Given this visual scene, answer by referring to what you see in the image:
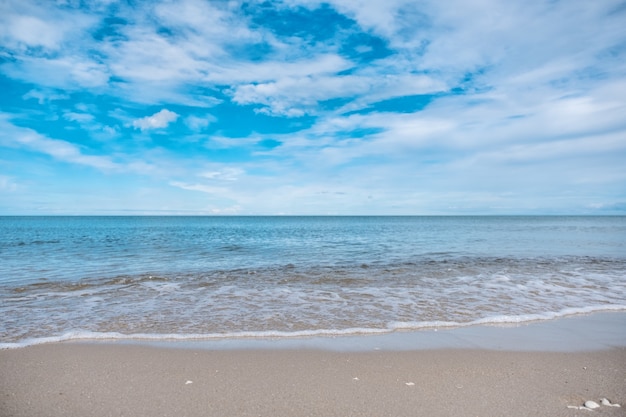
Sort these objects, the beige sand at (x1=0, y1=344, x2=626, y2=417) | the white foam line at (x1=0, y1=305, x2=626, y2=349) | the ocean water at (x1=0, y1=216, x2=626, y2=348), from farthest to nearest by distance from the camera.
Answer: the ocean water at (x1=0, y1=216, x2=626, y2=348)
the white foam line at (x1=0, y1=305, x2=626, y2=349)
the beige sand at (x1=0, y1=344, x2=626, y2=417)

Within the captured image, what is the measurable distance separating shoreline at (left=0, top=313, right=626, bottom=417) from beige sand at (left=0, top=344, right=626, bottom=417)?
0.02 meters

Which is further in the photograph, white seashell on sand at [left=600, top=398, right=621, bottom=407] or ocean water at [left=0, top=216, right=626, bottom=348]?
→ ocean water at [left=0, top=216, right=626, bottom=348]

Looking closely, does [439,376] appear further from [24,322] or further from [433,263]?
[433,263]

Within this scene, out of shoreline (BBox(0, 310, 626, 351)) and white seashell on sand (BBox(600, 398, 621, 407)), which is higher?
white seashell on sand (BBox(600, 398, 621, 407))

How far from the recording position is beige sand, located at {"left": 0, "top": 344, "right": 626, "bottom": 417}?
4.38 meters

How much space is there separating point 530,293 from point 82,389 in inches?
467

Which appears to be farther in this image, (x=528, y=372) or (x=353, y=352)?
(x=353, y=352)

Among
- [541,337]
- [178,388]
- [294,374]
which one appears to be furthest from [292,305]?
[541,337]

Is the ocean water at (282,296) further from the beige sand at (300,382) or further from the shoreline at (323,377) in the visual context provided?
the beige sand at (300,382)

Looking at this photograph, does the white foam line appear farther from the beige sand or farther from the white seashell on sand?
the white seashell on sand

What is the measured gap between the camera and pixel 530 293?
1115cm

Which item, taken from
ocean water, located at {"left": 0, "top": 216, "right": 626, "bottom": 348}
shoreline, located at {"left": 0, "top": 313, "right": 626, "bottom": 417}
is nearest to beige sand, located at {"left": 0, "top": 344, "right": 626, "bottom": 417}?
shoreline, located at {"left": 0, "top": 313, "right": 626, "bottom": 417}

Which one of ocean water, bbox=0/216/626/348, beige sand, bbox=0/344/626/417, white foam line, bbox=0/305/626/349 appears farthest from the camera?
ocean water, bbox=0/216/626/348

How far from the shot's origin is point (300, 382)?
5.10 meters
